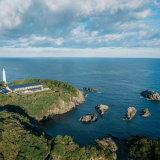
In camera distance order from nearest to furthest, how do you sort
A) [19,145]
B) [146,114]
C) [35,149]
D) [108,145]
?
1. [35,149]
2. [19,145]
3. [108,145]
4. [146,114]

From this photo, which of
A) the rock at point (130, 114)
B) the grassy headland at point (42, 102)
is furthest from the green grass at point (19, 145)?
the rock at point (130, 114)

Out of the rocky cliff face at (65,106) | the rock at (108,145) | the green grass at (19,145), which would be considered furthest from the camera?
the rocky cliff face at (65,106)

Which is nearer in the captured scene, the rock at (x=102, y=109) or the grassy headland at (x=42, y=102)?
the grassy headland at (x=42, y=102)

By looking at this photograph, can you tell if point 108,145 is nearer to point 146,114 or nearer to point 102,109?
point 102,109

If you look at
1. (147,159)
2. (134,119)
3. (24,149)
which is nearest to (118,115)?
(134,119)

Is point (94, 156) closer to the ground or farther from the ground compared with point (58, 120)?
farther from the ground

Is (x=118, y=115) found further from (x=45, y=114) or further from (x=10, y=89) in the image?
(x=10, y=89)

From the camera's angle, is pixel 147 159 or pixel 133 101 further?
pixel 133 101

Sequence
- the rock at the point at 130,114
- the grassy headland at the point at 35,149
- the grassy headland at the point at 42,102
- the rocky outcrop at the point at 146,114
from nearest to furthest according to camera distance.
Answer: the grassy headland at the point at 35,149 < the grassy headland at the point at 42,102 < the rock at the point at 130,114 < the rocky outcrop at the point at 146,114

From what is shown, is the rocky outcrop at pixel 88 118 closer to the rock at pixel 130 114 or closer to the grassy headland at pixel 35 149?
the rock at pixel 130 114

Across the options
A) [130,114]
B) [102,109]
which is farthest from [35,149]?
[130,114]

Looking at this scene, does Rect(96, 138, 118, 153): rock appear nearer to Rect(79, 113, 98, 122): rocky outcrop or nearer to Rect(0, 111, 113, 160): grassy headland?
Rect(0, 111, 113, 160): grassy headland
